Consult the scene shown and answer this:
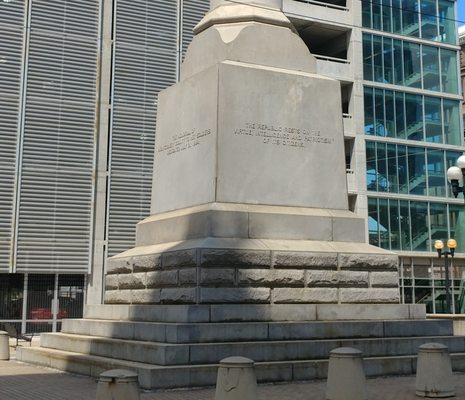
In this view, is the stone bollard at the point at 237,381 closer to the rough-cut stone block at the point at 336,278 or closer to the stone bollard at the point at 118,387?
the stone bollard at the point at 118,387

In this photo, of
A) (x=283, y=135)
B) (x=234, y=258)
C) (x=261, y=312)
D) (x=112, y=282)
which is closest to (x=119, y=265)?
(x=112, y=282)

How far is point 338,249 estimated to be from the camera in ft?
41.1

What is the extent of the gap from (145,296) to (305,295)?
2.93 metres

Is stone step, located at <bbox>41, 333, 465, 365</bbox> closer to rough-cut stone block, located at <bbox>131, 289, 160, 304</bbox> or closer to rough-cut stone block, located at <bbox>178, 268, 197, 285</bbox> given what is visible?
rough-cut stone block, located at <bbox>131, 289, 160, 304</bbox>

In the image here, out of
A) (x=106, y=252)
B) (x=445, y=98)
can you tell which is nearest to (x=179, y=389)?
(x=106, y=252)

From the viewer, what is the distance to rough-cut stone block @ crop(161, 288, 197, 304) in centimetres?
1123

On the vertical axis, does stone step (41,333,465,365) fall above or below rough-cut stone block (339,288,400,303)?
below

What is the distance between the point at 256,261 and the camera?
38.0ft

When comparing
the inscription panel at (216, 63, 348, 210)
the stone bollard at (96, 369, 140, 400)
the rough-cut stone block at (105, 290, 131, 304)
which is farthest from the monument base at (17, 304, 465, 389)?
the stone bollard at (96, 369, 140, 400)

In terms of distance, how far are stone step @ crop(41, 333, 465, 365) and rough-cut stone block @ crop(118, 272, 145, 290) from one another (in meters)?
1.21

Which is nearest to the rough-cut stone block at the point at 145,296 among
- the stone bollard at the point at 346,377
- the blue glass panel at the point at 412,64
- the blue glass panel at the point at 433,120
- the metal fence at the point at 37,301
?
the stone bollard at the point at 346,377

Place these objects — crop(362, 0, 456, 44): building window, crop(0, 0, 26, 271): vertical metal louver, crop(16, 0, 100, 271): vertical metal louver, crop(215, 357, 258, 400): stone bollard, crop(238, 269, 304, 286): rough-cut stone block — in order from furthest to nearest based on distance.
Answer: crop(362, 0, 456, 44): building window → crop(16, 0, 100, 271): vertical metal louver → crop(0, 0, 26, 271): vertical metal louver → crop(238, 269, 304, 286): rough-cut stone block → crop(215, 357, 258, 400): stone bollard

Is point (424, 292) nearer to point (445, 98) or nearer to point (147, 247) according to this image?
point (445, 98)

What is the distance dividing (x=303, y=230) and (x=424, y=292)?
107 feet
